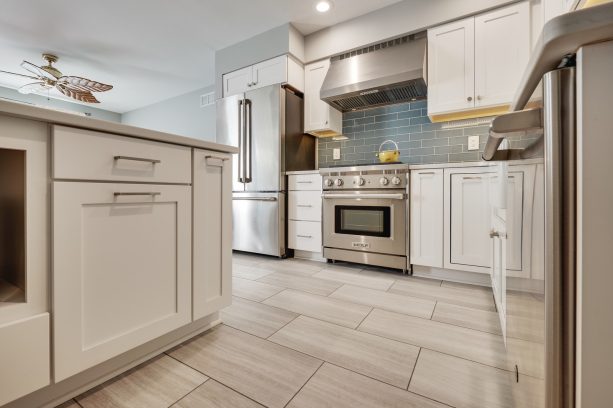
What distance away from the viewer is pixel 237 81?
3.35 m

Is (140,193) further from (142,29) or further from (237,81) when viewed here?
(142,29)

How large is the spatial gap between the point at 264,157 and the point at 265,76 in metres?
0.93

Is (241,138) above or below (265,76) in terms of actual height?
below

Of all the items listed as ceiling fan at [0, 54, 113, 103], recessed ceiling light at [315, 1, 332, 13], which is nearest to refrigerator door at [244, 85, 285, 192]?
recessed ceiling light at [315, 1, 332, 13]

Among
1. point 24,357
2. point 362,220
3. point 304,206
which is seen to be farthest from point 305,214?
point 24,357

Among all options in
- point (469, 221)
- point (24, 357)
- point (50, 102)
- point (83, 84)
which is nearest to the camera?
point (24, 357)

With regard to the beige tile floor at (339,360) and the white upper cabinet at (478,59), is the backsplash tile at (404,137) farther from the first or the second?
the beige tile floor at (339,360)

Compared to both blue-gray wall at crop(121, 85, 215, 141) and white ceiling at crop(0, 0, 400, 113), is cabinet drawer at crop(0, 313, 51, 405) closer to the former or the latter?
white ceiling at crop(0, 0, 400, 113)

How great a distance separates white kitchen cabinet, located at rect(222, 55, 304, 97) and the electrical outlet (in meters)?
1.85

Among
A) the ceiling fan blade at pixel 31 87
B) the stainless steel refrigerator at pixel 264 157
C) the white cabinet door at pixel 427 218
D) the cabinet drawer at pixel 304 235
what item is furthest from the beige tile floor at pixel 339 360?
the ceiling fan blade at pixel 31 87

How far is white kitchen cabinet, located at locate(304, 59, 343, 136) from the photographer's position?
307 cm

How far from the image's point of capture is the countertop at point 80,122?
715 millimetres

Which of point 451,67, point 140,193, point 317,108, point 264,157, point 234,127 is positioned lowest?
point 140,193

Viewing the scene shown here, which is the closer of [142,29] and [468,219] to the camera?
[468,219]
